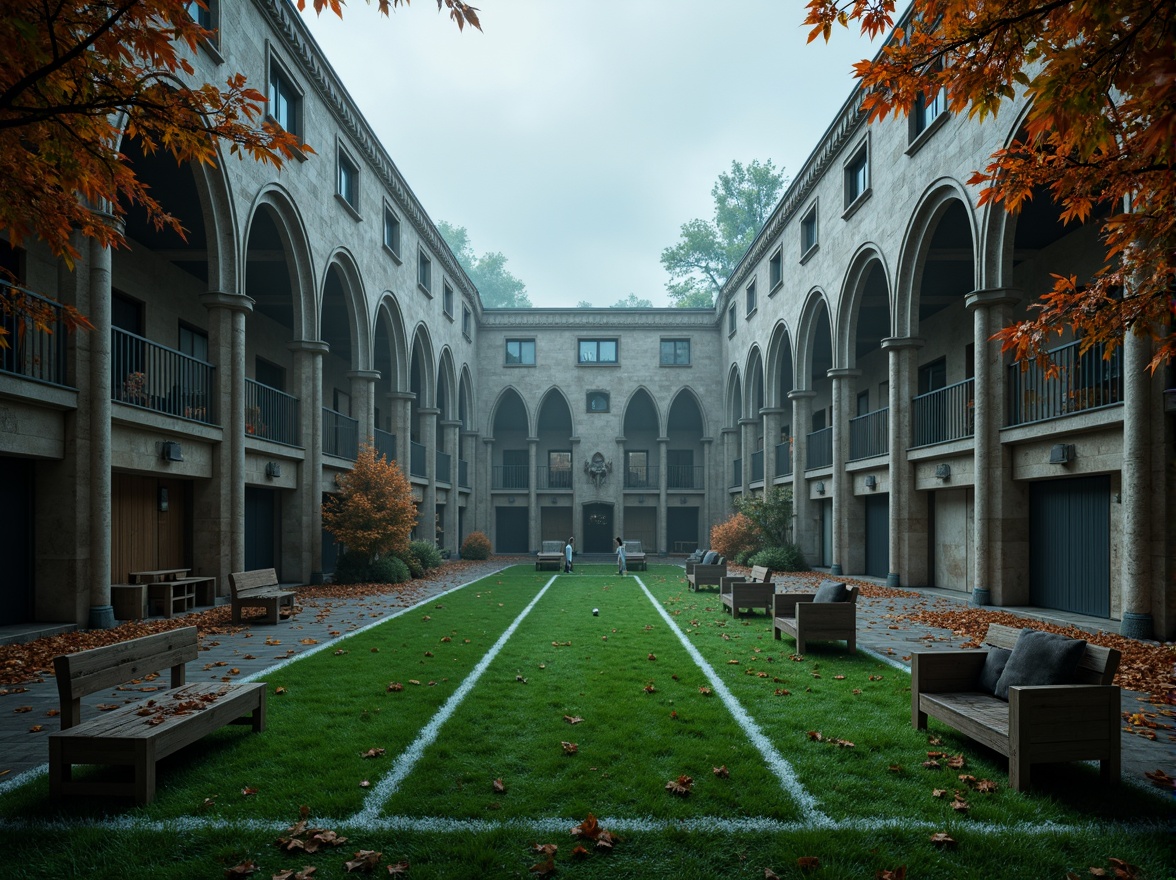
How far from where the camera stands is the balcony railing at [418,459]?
2645 cm

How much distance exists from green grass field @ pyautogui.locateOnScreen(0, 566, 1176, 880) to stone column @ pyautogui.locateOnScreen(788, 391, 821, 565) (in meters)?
17.1

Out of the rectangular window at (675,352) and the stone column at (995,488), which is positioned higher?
the rectangular window at (675,352)

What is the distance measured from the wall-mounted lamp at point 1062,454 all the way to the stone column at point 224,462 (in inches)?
596

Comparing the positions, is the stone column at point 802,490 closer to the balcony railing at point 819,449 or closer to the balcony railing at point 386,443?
the balcony railing at point 819,449

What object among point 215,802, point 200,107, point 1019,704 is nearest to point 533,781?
point 215,802

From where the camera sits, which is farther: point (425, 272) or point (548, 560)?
point (425, 272)

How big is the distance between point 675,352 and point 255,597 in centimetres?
2872

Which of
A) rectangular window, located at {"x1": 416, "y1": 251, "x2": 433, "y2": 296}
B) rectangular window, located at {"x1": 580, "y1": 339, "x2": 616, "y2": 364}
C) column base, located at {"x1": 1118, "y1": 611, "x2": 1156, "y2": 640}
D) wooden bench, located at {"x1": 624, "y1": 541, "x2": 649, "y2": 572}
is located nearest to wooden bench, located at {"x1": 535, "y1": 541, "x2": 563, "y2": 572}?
wooden bench, located at {"x1": 624, "y1": 541, "x2": 649, "y2": 572}

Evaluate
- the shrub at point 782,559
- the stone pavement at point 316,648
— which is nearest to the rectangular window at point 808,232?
the shrub at point 782,559

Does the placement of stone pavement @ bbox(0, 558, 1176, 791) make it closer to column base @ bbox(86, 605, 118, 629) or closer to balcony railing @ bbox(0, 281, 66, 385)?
column base @ bbox(86, 605, 118, 629)

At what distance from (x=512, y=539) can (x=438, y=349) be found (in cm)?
1244

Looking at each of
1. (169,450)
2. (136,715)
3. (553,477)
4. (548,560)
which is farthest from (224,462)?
(553,477)

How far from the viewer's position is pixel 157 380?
578 inches

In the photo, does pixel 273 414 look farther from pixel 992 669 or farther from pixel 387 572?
pixel 992 669
